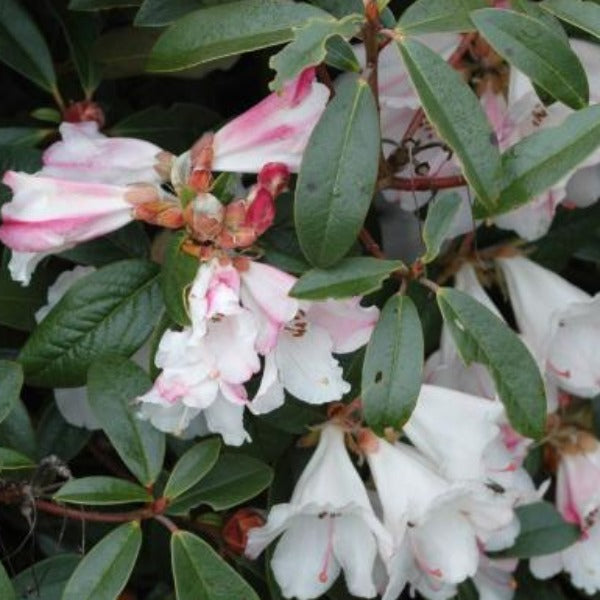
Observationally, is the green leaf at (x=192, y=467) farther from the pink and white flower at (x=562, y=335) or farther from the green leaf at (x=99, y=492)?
the pink and white flower at (x=562, y=335)

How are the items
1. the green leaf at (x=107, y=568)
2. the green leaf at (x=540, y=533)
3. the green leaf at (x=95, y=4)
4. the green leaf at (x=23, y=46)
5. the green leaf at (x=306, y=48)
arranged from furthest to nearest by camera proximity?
the green leaf at (x=540, y=533) < the green leaf at (x=23, y=46) < the green leaf at (x=95, y=4) < the green leaf at (x=107, y=568) < the green leaf at (x=306, y=48)

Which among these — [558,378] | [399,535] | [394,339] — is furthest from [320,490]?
[558,378]

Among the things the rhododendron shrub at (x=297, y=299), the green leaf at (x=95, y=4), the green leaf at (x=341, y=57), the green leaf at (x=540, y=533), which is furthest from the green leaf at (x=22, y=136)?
the green leaf at (x=540, y=533)

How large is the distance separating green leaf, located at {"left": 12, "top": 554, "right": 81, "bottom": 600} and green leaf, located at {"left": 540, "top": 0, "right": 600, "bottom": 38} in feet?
2.05

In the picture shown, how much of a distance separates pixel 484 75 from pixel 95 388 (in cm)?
47

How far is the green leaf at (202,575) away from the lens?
1.12 meters

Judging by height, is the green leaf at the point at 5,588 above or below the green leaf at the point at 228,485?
below

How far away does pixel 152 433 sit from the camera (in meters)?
1.18

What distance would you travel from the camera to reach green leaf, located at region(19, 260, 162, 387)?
1.14 m

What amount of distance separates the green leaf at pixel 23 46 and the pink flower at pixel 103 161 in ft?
0.82

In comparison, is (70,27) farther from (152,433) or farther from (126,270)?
(152,433)

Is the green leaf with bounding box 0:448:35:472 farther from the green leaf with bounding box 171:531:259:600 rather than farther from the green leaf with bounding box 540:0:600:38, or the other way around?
the green leaf with bounding box 540:0:600:38

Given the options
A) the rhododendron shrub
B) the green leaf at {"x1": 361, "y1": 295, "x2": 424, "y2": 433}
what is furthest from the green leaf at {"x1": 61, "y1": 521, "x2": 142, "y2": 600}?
the green leaf at {"x1": 361, "y1": 295, "x2": 424, "y2": 433}

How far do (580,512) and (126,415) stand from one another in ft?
1.82
